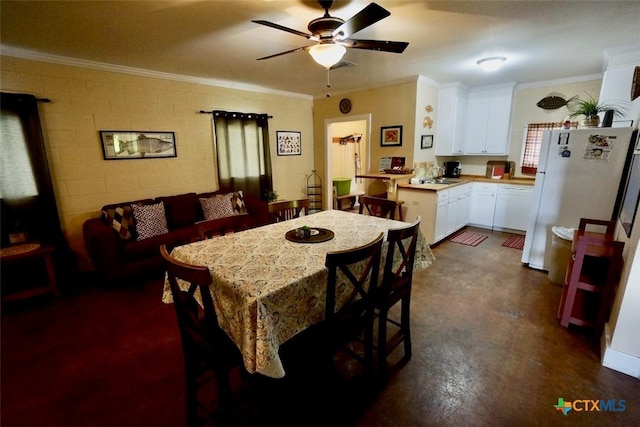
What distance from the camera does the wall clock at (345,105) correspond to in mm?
4902

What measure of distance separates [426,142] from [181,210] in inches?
152

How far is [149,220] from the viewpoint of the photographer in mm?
3246

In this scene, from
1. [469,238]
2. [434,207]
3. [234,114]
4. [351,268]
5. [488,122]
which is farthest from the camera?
[488,122]

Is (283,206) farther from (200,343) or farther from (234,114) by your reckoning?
(234,114)

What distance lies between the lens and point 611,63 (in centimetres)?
296

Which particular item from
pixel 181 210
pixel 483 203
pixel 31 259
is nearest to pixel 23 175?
pixel 31 259

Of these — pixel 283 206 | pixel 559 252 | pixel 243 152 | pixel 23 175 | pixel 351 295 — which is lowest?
pixel 559 252

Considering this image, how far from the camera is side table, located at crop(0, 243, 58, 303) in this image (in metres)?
2.53

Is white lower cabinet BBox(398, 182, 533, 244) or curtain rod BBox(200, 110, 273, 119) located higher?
curtain rod BBox(200, 110, 273, 119)

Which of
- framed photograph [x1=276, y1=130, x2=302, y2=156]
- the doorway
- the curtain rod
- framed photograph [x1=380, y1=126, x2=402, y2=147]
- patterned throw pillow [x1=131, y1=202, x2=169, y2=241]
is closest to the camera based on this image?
patterned throw pillow [x1=131, y1=202, x2=169, y2=241]

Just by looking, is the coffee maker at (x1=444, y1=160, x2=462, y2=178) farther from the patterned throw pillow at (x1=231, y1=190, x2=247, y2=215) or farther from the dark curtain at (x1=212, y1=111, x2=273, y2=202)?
the patterned throw pillow at (x1=231, y1=190, x2=247, y2=215)

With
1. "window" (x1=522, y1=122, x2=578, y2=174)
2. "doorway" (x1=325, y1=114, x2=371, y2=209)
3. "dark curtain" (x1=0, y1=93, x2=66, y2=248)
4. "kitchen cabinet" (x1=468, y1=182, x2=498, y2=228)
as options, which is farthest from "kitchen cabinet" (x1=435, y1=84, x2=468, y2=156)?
"dark curtain" (x1=0, y1=93, x2=66, y2=248)

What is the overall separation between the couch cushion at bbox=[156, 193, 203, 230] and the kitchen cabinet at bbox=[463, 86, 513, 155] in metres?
4.72

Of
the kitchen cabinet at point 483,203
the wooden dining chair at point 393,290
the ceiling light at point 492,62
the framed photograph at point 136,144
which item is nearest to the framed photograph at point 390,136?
the ceiling light at point 492,62
